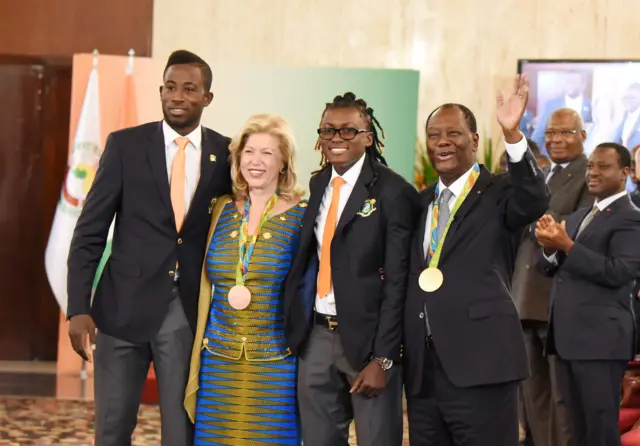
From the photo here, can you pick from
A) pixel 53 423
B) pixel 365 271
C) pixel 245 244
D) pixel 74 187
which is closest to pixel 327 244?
pixel 365 271

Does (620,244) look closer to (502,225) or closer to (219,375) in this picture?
(502,225)

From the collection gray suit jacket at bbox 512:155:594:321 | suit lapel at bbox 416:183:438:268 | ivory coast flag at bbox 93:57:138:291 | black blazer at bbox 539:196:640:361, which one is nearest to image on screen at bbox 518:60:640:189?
gray suit jacket at bbox 512:155:594:321

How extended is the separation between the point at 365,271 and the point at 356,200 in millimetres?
262

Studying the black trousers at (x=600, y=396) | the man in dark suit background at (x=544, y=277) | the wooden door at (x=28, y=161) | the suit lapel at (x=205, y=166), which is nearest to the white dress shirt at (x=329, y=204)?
the suit lapel at (x=205, y=166)

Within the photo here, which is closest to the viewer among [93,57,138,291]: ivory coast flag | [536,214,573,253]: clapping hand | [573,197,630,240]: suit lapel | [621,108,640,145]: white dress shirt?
[536,214,573,253]: clapping hand

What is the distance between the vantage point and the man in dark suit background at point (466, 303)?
3.29 m

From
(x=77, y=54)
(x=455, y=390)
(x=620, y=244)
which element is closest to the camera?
(x=455, y=390)

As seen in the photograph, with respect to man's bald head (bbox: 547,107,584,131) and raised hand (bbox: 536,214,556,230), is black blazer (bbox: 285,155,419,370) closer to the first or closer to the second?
raised hand (bbox: 536,214,556,230)

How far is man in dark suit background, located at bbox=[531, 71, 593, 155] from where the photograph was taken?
300 inches

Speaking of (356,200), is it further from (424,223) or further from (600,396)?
(600,396)

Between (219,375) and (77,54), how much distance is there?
15.2 ft

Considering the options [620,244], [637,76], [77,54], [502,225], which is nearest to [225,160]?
[502,225]

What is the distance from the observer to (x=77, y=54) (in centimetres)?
757

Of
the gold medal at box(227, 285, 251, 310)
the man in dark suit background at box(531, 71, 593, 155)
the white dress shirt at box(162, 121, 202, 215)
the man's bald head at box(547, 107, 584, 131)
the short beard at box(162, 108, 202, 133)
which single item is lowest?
the gold medal at box(227, 285, 251, 310)
